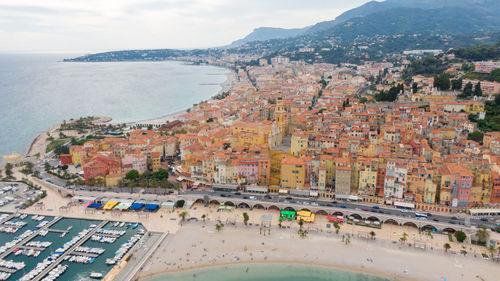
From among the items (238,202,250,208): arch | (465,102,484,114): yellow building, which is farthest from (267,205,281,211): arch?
(465,102,484,114): yellow building

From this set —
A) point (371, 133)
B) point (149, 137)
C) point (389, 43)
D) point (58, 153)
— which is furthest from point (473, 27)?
point (58, 153)

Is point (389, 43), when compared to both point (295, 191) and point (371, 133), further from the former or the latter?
point (295, 191)

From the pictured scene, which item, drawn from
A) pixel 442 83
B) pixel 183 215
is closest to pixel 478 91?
pixel 442 83

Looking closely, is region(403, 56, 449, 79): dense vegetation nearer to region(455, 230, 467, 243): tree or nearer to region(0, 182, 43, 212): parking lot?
region(455, 230, 467, 243): tree

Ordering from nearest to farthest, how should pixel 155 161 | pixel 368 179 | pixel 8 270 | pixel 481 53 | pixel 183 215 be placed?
1. pixel 8 270
2. pixel 183 215
3. pixel 368 179
4. pixel 155 161
5. pixel 481 53

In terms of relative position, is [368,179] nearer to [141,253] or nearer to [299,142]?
[299,142]

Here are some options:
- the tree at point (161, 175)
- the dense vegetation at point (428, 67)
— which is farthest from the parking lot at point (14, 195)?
the dense vegetation at point (428, 67)
